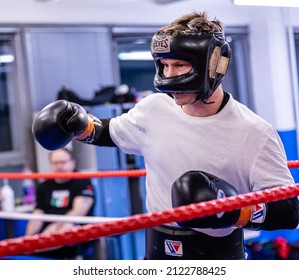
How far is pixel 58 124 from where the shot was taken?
1.62 metres

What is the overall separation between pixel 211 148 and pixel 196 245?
0.28 meters

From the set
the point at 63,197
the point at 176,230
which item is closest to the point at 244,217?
the point at 176,230

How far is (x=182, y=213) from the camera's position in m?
1.06

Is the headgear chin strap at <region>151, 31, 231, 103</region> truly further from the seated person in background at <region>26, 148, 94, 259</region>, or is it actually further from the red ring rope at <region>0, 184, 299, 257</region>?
the seated person in background at <region>26, 148, 94, 259</region>

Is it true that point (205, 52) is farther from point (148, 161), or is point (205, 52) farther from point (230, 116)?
point (148, 161)

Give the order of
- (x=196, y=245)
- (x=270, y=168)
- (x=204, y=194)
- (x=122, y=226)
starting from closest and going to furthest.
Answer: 1. (x=122, y=226)
2. (x=204, y=194)
3. (x=270, y=168)
4. (x=196, y=245)

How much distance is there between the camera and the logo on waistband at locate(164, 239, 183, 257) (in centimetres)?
155

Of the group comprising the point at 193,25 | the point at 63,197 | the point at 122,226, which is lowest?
the point at 63,197

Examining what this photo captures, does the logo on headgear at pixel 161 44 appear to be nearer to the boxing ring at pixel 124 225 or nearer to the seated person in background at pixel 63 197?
the boxing ring at pixel 124 225

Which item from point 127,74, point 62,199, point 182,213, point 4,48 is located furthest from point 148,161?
point 127,74

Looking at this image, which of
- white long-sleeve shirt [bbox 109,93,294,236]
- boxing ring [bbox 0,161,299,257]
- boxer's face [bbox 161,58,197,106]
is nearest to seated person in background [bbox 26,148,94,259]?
white long-sleeve shirt [bbox 109,93,294,236]

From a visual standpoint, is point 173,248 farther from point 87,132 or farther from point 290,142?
point 290,142

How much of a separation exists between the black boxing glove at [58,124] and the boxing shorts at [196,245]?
1.26ft

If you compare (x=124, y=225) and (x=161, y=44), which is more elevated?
(x=161, y=44)
